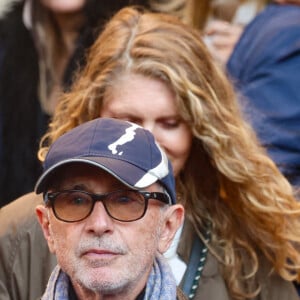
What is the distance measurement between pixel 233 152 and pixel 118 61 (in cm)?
47

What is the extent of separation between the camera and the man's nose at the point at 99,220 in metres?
2.78

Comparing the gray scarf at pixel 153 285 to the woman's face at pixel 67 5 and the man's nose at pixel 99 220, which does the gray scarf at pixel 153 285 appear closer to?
the man's nose at pixel 99 220

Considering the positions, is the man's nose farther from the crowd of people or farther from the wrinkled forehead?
the crowd of people

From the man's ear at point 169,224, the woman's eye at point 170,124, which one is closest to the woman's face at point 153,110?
the woman's eye at point 170,124

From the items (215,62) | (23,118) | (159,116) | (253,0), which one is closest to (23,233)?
(159,116)

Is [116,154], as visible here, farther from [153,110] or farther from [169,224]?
[153,110]

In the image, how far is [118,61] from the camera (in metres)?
3.89

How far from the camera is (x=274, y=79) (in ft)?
14.1

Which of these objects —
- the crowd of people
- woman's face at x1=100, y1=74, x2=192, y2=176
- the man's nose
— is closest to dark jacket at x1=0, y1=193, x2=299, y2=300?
the crowd of people

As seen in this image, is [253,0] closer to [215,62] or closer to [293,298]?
[215,62]

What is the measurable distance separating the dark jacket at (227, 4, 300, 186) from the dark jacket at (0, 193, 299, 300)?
543mm

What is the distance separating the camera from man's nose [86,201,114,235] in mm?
2775

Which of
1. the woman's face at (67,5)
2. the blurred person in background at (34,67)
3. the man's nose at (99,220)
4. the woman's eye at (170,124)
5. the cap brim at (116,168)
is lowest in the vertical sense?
the blurred person in background at (34,67)

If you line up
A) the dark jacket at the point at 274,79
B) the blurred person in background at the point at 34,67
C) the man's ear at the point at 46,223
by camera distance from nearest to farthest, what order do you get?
the man's ear at the point at 46,223, the dark jacket at the point at 274,79, the blurred person in background at the point at 34,67
